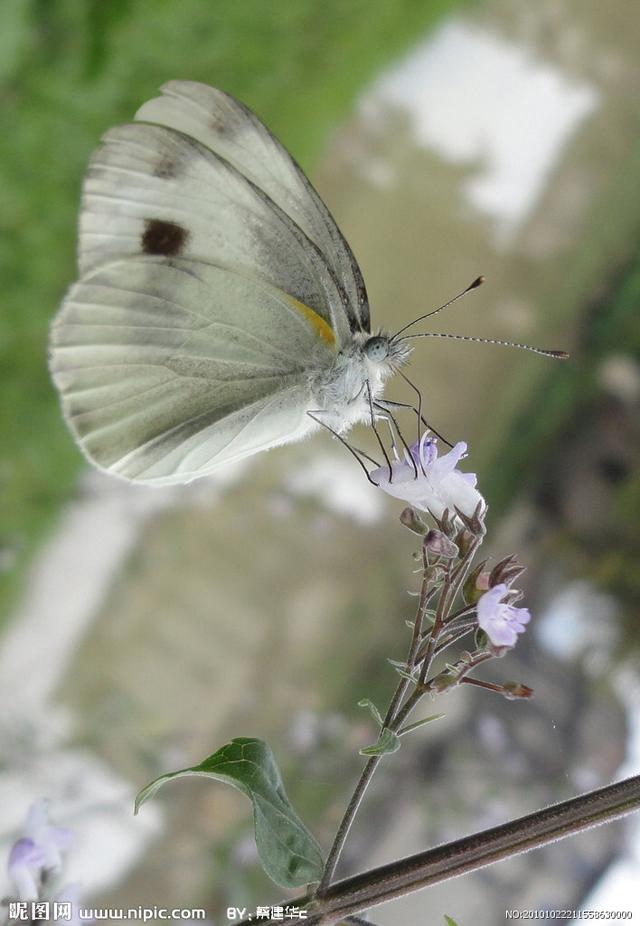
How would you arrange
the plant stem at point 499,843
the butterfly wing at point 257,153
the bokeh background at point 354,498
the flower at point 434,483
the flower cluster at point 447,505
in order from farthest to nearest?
the bokeh background at point 354,498
the butterfly wing at point 257,153
the flower at point 434,483
the flower cluster at point 447,505
the plant stem at point 499,843

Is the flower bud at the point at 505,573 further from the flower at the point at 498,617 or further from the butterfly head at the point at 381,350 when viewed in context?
the butterfly head at the point at 381,350

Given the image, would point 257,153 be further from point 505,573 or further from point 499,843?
point 499,843

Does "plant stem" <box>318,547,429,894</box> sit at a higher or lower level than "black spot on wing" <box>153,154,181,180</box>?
lower

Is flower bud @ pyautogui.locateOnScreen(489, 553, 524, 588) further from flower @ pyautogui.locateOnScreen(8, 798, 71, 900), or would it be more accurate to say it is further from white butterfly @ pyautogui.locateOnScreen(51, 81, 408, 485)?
flower @ pyautogui.locateOnScreen(8, 798, 71, 900)

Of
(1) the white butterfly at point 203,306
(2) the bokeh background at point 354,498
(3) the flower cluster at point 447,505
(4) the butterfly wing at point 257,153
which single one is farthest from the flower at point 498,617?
(2) the bokeh background at point 354,498

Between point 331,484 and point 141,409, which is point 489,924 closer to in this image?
point 141,409

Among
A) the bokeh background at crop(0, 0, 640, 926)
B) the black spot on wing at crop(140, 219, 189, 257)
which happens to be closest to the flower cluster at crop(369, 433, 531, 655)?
the black spot on wing at crop(140, 219, 189, 257)

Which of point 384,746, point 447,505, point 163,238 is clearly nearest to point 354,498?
point 163,238
